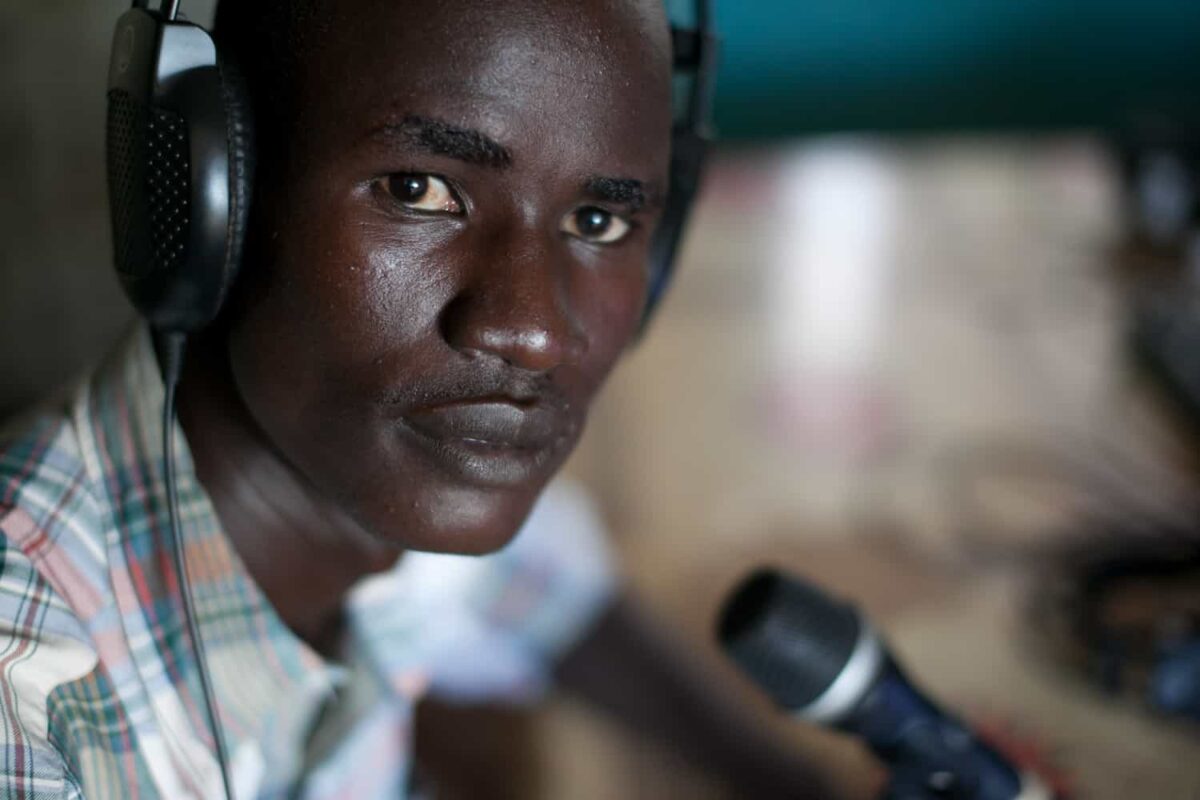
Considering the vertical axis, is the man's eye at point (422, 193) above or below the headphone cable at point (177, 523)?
above

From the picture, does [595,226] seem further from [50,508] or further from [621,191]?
[50,508]

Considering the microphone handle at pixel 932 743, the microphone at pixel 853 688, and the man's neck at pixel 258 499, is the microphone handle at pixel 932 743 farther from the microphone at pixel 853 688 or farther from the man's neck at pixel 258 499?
the man's neck at pixel 258 499

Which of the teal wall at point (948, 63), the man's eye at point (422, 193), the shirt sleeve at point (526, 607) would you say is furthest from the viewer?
the teal wall at point (948, 63)

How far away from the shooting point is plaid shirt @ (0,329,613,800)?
0.57m

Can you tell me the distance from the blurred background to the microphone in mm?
188

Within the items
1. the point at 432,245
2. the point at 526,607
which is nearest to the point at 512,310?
the point at 432,245

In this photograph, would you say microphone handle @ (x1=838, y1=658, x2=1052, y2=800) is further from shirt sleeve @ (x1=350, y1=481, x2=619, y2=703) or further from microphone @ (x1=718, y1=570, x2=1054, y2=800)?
shirt sleeve @ (x1=350, y1=481, x2=619, y2=703)

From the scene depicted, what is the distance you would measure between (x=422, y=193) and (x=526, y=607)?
1.84ft

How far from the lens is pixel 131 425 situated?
0.68 metres

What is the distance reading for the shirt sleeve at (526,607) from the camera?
1067mm

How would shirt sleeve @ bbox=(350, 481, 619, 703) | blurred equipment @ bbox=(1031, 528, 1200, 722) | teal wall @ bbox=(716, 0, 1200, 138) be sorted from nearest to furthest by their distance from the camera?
blurred equipment @ bbox=(1031, 528, 1200, 722) < shirt sleeve @ bbox=(350, 481, 619, 703) < teal wall @ bbox=(716, 0, 1200, 138)

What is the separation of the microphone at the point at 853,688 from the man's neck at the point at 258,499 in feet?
0.82

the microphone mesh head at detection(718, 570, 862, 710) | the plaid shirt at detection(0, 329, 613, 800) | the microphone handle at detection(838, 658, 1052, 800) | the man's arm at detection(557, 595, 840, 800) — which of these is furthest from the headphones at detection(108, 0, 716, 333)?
the man's arm at detection(557, 595, 840, 800)

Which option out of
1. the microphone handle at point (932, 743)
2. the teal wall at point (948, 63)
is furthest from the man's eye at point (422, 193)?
the teal wall at point (948, 63)
